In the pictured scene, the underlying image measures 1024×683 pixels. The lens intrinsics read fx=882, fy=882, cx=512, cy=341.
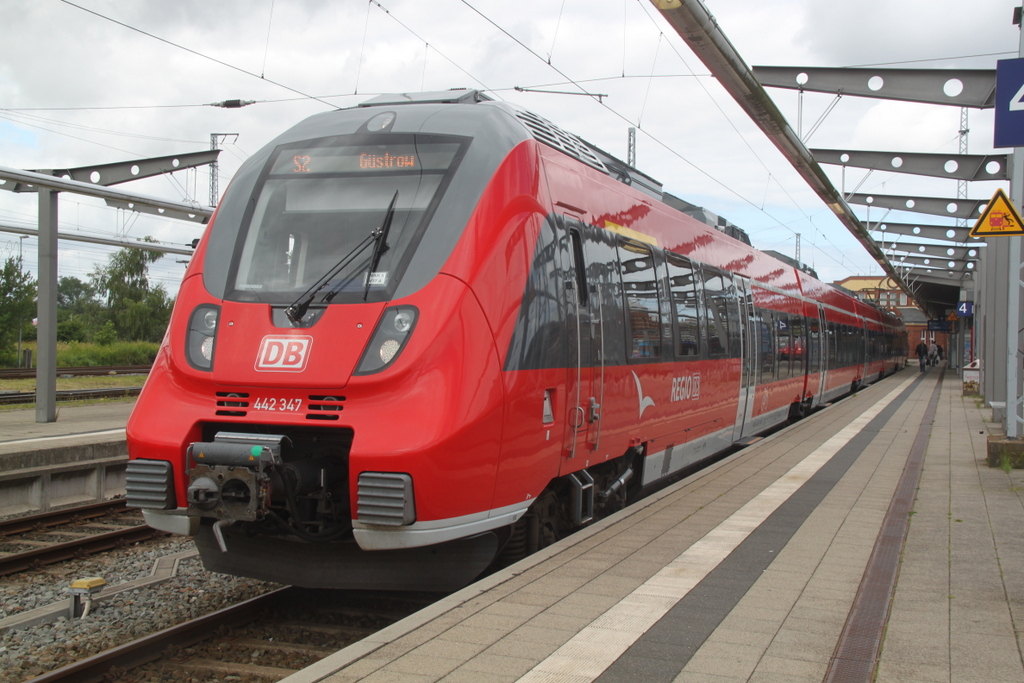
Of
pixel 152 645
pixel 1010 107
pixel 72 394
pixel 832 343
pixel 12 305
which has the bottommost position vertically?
pixel 152 645

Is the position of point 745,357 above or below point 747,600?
above

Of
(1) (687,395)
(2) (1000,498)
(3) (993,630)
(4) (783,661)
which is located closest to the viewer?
(4) (783,661)

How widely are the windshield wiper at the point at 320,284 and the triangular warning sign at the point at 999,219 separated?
745 cm

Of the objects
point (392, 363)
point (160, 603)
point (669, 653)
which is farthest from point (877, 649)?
point (160, 603)

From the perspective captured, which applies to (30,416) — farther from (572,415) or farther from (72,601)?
(572,415)

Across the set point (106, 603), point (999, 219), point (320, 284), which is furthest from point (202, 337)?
point (999, 219)

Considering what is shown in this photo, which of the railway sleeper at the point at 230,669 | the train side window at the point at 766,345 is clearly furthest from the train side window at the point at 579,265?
the train side window at the point at 766,345

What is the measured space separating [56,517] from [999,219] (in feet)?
35.5

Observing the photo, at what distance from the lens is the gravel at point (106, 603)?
5309mm

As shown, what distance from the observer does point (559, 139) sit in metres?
7.19

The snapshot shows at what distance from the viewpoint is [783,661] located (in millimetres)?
4035

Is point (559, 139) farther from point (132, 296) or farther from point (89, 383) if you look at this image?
point (132, 296)

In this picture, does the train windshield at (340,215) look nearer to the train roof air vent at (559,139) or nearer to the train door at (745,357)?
the train roof air vent at (559,139)

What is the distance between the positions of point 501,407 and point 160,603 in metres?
3.14
